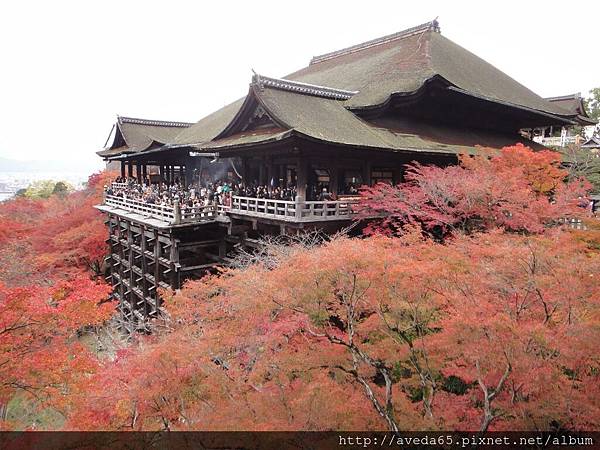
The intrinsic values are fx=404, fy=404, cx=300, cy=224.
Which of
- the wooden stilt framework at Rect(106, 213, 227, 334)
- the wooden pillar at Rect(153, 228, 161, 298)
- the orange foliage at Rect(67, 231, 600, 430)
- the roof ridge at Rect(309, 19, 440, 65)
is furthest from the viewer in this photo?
the roof ridge at Rect(309, 19, 440, 65)

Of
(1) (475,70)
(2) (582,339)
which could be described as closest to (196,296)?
(2) (582,339)

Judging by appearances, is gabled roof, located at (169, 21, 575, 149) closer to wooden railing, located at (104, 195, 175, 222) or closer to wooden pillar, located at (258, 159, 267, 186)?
wooden pillar, located at (258, 159, 267, 186)

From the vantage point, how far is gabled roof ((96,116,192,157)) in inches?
1063

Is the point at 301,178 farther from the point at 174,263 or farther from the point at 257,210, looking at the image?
the point at 174,263

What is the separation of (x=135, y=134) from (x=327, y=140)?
2055 centimetres

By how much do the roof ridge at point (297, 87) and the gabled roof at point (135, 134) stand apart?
1428cm

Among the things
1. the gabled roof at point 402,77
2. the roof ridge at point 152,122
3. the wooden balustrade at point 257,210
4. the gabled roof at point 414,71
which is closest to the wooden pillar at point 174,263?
the wooden balustrade at point 257,210

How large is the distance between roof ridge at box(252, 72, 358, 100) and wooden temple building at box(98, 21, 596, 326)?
43mm

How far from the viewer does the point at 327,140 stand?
11.9m

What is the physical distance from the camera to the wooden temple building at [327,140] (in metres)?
13.3

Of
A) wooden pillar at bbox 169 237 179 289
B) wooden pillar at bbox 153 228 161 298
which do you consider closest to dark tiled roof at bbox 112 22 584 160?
wooden pillar at bbox 169 237 179 289

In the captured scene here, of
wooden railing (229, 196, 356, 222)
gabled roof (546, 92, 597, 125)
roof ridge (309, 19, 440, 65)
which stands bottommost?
A: wooden railing (229, 196, 356, 222)

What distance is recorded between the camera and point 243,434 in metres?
6.20

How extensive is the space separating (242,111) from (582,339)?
41.3ft
